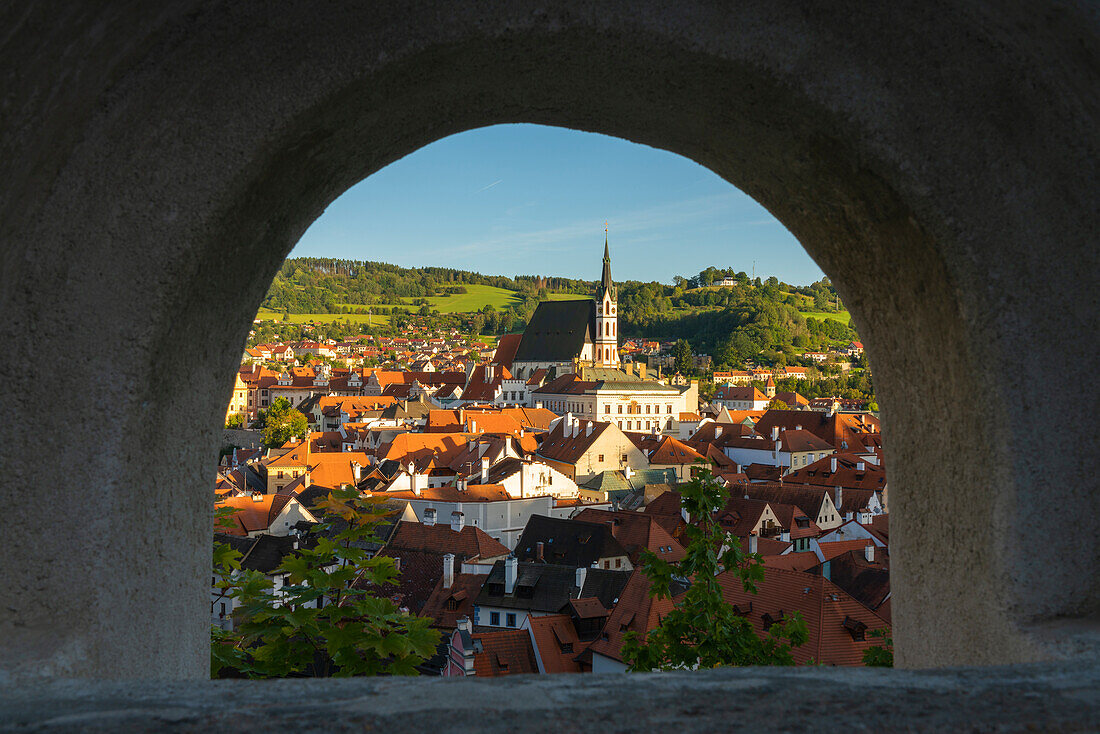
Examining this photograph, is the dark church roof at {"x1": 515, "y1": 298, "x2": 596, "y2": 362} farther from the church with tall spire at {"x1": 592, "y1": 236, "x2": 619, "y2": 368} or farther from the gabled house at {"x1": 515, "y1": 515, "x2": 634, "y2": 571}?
the gabled house at {"x1": 515, "y1": 515, "x2": 634, "y2": 571}

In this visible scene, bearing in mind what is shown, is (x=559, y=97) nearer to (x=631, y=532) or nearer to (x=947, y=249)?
(x=947, y=249)

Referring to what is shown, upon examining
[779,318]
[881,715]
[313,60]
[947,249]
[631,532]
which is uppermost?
[779,318]

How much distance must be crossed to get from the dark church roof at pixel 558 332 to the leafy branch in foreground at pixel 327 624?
9976cm

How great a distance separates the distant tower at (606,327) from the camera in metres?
104

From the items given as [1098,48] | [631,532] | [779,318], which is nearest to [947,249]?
[1098,48]

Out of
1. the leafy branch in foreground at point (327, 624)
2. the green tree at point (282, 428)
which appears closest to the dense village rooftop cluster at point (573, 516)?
the leafy branch in foreground at point (327, 624)

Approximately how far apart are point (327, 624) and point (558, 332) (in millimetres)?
103618

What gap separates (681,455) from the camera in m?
57.1

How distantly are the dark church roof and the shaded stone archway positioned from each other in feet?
333

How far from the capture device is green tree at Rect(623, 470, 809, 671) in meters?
5.57

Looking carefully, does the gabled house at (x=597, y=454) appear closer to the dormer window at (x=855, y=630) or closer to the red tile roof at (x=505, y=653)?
the red tile roof at (x=505, y=653)

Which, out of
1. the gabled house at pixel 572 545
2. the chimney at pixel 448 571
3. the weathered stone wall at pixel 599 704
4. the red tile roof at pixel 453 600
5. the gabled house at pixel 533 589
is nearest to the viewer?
the weathered stone wall at pixel 599 704

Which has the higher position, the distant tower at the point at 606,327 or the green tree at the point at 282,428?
the distant tower at the point at 606,327

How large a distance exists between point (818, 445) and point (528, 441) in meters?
21.0
